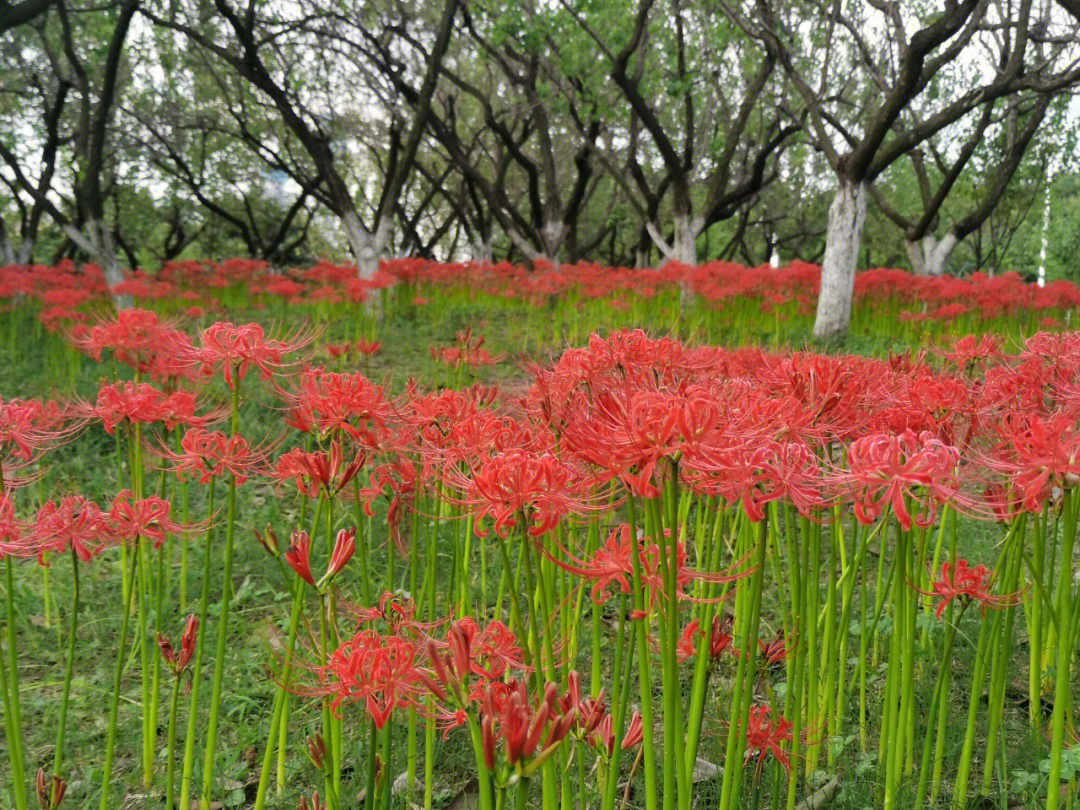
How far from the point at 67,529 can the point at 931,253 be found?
16001 millimetres

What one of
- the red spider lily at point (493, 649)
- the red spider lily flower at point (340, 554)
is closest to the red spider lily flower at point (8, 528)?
the red spider lily flower at point (340, 554)

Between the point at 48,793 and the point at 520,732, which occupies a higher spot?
the point at 520,732

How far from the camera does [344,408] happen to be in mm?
1667

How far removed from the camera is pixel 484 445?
4.94ft

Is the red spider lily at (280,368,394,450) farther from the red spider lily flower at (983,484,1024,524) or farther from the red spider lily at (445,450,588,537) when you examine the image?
the red spider lily flower at (983,484,1024,524)

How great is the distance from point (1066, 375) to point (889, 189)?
33.1m

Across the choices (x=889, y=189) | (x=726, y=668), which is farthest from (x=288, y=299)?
(x=889, y=189)

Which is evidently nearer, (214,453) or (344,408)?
(344,408)

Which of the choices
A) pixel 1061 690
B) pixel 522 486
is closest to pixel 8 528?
pixel 522 486

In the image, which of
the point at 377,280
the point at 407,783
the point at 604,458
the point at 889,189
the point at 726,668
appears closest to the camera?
the point at 604,458

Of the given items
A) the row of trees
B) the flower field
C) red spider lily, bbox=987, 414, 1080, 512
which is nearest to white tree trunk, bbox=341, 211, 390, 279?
the row of trees

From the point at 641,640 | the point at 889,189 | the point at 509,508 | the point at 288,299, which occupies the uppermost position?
the point at 889,189

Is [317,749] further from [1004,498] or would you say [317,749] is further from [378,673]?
[1004,498]

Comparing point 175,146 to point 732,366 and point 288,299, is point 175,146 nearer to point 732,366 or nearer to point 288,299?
point 288,299
